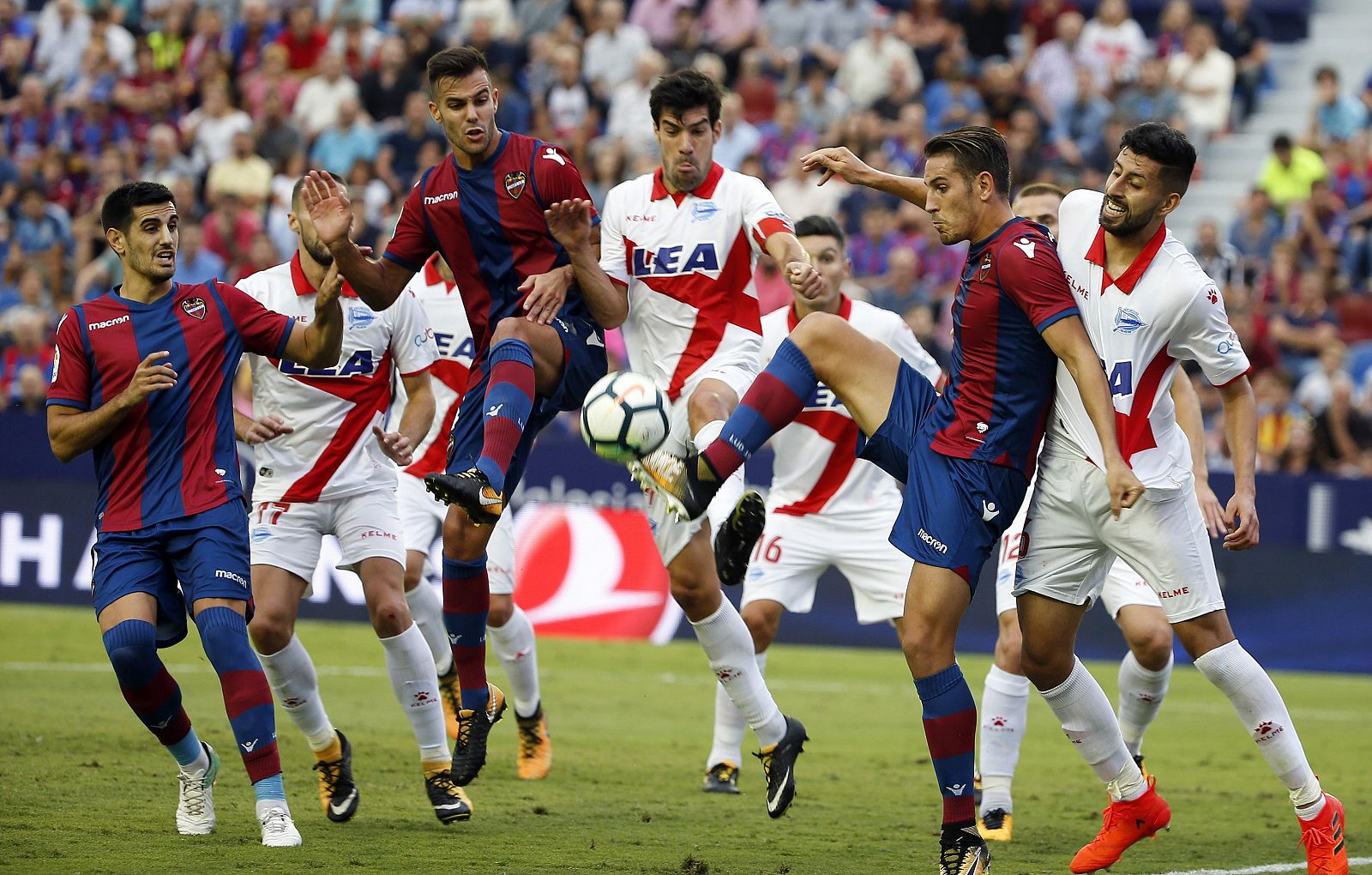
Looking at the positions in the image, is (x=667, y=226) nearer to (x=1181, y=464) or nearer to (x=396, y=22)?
(x=1181, y=464)

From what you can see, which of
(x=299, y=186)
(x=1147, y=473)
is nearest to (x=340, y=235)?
(x=299, y=186)

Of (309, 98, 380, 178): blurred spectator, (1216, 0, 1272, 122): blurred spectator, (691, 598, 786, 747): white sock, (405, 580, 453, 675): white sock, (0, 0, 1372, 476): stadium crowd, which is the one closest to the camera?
(691, 598, 786, 747): white sock

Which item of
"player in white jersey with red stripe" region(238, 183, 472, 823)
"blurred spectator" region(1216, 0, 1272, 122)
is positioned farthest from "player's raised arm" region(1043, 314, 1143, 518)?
"blurred spectator" region(1216, 0, 1272, 122)

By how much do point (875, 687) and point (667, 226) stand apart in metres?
6.70

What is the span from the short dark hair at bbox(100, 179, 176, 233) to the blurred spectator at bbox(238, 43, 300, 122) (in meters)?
15.6

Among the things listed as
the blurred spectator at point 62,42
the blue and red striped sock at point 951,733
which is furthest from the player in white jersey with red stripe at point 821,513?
the blurred spectator at point 62,42

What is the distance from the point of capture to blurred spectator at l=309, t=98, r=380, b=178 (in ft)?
70.6

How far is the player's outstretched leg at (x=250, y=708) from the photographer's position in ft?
22.9

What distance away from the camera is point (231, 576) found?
7035mm

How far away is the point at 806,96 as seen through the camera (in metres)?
21.5

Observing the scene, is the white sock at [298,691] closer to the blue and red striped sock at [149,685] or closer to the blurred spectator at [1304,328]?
the blue and red striped sock at [149,685]

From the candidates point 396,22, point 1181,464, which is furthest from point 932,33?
point 1181,464

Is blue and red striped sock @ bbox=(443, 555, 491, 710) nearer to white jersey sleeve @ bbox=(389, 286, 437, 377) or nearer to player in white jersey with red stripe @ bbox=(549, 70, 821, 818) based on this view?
player in white jersey with red stripe @ bbox=(549, 70, 821, 818)

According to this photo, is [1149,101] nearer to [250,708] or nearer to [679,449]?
[679,449]
